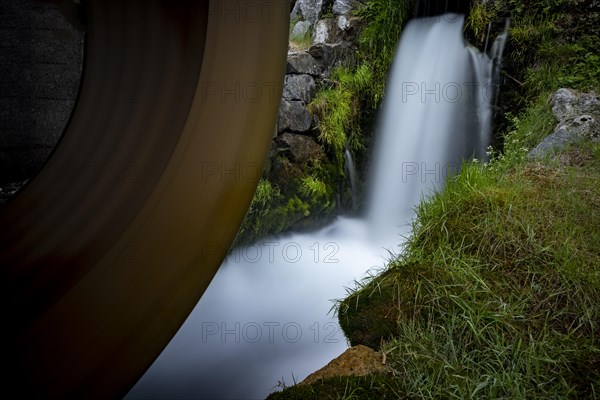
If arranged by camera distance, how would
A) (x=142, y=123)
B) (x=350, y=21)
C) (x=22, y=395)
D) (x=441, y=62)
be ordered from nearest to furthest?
(x=22, y=395)
(x=142, y=123)
(x=441, y=62)
(x=350, y=21)

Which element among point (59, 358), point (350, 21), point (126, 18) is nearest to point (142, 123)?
point (126, 18)

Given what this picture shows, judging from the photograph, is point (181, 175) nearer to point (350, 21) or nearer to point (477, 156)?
point (477, 156)

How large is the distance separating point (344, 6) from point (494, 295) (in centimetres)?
501

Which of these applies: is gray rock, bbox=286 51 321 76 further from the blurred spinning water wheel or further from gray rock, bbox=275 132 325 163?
the blurred spinning water wheel

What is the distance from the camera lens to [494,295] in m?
2.18

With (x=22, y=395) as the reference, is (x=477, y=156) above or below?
above

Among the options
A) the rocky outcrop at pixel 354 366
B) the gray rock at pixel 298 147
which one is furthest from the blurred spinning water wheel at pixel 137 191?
the gray rock at pixel 298 147

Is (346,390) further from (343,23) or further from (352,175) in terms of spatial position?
(343,23)

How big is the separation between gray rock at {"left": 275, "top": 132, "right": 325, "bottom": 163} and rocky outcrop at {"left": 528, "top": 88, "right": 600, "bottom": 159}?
2150 mm

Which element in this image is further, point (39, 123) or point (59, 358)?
point (39, 123)

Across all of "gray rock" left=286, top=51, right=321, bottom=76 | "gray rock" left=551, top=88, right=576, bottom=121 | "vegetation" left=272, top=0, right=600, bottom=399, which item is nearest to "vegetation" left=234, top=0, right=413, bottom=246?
"gray rock" left=286, top=51, right=321, bottom=76

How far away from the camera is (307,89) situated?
5016 mm

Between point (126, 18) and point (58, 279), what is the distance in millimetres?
767

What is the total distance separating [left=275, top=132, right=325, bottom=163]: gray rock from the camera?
4.57m
